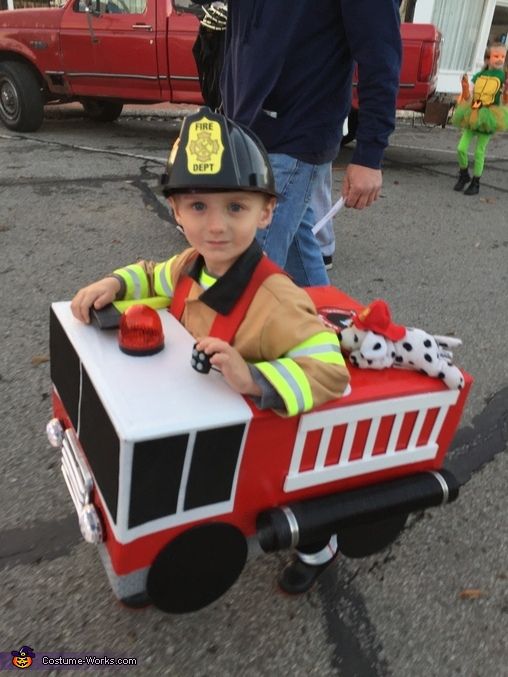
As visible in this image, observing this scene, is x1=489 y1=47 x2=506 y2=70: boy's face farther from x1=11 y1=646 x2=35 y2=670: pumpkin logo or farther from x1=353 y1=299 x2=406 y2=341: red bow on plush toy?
x1=11 y1=646 x2=35 y2=670: pumpkin logo

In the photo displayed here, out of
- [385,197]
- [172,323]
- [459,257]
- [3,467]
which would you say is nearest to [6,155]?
[385,197]

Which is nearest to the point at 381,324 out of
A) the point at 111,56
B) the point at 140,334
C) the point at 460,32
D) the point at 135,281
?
the point at 140,334

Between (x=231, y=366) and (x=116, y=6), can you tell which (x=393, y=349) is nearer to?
(x=231, y=366)

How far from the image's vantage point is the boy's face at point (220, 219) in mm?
1378

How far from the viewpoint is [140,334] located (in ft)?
4.63

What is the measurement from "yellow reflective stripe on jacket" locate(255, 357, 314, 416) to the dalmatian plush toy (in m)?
0.27

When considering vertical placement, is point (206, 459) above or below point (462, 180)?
above

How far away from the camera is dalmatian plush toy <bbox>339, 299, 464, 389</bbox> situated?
1480 mm

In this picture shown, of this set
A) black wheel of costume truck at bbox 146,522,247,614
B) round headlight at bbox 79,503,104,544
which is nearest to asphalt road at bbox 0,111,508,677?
black wheel of costume truck at bbox 146,522,247,614

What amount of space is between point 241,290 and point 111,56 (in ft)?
21.1

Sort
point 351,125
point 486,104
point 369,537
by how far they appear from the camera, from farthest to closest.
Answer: point 351,125
point 486,104
point 369,537

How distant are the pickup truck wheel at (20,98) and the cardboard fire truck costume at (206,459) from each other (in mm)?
6272

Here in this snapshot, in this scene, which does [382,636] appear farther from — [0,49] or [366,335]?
[0,49]

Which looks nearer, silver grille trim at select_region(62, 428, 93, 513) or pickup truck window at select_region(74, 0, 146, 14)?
silver grille trim at select_region(62, 428, 93, 513)
